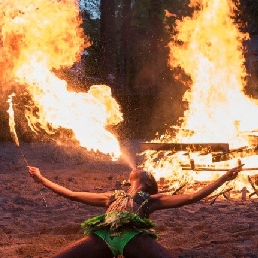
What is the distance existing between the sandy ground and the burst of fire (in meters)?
1.62

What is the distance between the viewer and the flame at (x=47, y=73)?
8.09m

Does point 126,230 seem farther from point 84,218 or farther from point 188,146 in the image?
point 188,146

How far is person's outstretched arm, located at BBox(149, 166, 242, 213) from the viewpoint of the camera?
4871 millimetres

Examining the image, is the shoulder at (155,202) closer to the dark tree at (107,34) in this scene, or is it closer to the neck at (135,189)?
the neck at (135,189)

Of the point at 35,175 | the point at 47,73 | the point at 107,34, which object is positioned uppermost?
the point at 107,34

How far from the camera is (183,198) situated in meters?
4.91

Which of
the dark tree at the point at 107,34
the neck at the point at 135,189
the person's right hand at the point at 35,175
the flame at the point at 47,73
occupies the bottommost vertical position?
the neck at the point at 135,189

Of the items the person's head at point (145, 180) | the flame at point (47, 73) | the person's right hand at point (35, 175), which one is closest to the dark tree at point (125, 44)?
the flame at point (47, 73)

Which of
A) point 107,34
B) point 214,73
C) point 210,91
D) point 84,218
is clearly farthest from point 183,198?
point 107,34

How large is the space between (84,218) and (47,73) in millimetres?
2374

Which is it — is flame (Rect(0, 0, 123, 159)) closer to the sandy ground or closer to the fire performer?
the sandy ground

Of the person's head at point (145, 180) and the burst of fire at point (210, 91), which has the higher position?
the burst of fire at point (210, 91)

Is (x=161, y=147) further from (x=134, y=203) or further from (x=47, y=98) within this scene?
(x=134, y=203)

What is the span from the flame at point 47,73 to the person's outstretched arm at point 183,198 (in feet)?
9.44
